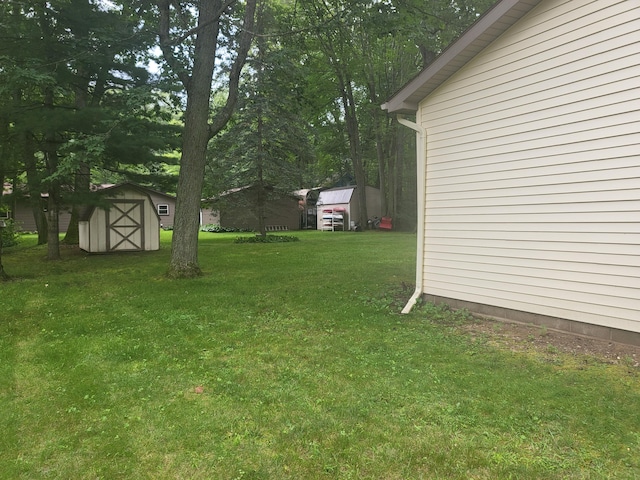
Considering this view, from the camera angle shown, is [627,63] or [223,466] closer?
[223,466]

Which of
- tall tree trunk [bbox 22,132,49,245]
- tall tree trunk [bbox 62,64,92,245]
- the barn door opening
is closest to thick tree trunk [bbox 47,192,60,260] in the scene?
tall tree trunk [bbox 22,132,49,245]

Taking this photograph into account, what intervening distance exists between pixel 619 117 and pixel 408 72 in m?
20.3

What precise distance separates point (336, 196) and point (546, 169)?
24220mm

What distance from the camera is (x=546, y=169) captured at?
16.0 ft

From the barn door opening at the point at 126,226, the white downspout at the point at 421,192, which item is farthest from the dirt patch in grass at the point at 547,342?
the barn door opening at the point at 126,226

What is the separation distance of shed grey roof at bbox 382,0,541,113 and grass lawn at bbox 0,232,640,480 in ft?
10.1

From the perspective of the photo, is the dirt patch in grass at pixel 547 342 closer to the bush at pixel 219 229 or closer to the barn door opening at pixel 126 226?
the barn door opening at pixel 126 226

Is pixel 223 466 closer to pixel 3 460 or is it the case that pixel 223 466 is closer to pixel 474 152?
pixel 3 460

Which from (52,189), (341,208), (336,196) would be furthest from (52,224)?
(336,196)

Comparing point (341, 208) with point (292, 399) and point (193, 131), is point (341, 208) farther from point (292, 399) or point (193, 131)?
point (292, 399)

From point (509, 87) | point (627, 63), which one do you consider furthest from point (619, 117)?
point (509, 87)

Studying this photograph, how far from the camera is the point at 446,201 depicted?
20.0 feet

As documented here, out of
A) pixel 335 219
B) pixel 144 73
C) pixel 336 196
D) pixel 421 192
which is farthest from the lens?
pixel 336 196

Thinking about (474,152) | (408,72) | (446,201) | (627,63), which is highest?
(408,72)
